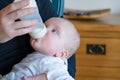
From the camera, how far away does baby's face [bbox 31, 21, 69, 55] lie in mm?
1021

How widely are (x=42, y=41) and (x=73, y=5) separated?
42.4 inches

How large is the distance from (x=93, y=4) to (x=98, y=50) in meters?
0.47

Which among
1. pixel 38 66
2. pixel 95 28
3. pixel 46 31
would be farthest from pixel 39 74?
pixel 95 28

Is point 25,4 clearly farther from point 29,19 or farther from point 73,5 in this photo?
point 73,5

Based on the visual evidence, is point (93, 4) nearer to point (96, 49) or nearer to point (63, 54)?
point (96, 49)

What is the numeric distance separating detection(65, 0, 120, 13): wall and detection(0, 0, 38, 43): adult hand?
1174 mm

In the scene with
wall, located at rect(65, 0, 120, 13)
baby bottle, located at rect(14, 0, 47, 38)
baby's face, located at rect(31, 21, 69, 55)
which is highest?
baby bottle, located at rect(14, 0, 47, 38)

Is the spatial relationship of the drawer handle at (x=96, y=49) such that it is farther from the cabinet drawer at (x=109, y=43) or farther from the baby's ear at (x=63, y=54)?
the baby's ear at (x=63, y=54)

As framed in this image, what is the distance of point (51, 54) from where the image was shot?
1.05 metres

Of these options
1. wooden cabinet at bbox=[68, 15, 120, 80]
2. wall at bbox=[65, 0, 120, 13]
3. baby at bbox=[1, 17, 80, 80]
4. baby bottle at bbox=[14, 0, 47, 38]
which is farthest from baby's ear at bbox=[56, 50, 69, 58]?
wall at bbox=[65, 0, 120, 13]

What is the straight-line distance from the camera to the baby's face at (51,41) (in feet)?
3.35

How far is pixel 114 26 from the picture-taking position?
5.28ft

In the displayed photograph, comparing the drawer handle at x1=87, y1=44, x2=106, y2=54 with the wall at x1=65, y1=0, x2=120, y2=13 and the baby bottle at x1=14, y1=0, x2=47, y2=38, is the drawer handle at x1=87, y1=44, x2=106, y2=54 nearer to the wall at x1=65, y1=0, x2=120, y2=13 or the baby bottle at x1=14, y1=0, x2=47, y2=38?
the wall at x1=65, y1=0, x2=120, y2=13

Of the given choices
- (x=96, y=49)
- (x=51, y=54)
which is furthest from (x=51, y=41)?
(x=96, y=49)
